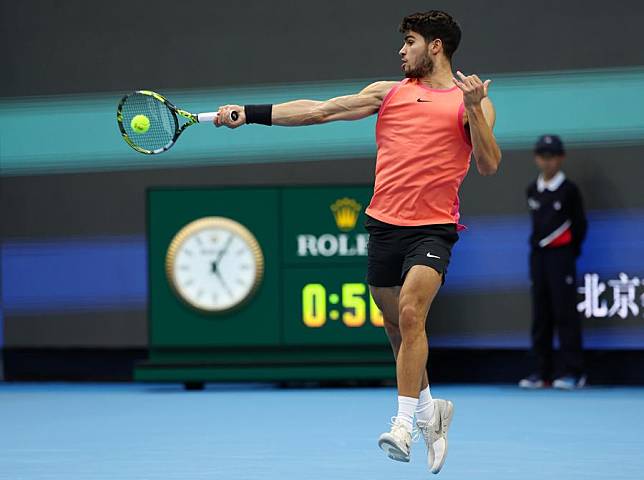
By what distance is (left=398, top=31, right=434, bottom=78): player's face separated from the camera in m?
5.09

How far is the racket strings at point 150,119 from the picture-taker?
5434 millimetres

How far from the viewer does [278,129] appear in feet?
32.9

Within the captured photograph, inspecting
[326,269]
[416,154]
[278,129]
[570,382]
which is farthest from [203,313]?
[416,154]

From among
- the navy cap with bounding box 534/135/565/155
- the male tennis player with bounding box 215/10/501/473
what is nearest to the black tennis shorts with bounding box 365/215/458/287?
the male tennis player with bounding box 215/10/501/473

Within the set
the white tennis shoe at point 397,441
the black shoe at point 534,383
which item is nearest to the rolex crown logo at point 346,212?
the black shoe at point 534,383

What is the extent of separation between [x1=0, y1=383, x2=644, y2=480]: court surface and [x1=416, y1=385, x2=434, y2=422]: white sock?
0.23 m

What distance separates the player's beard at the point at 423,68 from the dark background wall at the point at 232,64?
4.61 meters

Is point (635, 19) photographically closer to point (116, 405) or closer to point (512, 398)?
point (512, 398)

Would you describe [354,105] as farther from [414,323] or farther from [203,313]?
[203,313]

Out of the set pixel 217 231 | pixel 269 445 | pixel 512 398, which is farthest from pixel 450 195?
pixel 217 231

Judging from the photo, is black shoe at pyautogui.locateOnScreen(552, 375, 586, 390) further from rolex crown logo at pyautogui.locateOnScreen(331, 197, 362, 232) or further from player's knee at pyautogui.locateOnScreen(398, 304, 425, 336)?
player's knee at pyautogui.locateOnScreen(398, 304, 425, 336)

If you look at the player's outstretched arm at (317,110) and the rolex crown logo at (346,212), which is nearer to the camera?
the player's outstretched arm at (317,110)

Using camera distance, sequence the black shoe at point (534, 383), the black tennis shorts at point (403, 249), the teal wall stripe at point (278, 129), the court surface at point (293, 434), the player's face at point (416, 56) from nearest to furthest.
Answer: the black tennis shorts at point (403, 249) < the player's face at point (416, 56) < the court surface at point (293, 434) < the black shoe at point (534, 383) < the teal wall stripe at point (278, 129)

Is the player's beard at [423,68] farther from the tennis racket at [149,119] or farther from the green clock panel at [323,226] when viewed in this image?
the green clock panel at [323,226]
